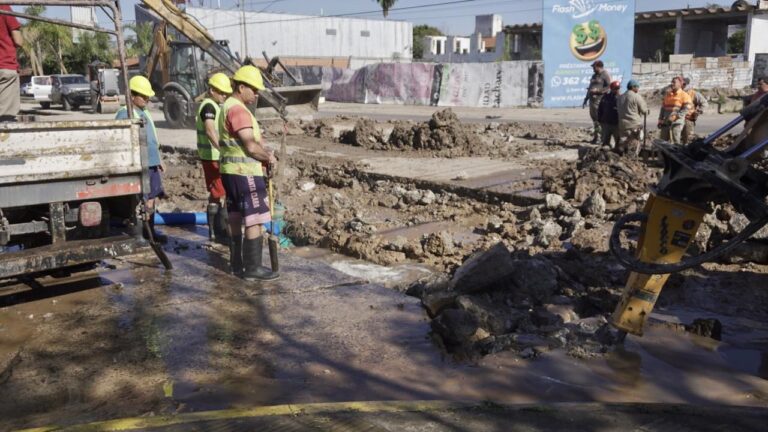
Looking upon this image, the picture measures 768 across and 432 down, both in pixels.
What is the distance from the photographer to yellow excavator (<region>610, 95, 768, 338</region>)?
12.3ft

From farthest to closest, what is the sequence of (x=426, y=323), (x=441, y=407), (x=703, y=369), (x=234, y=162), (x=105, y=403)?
1. (x=234, y=162)
2. (x=426, y=323)
3. (x=703, y=369)
4. (x=105, y=403)
5. (x=441, y=407)

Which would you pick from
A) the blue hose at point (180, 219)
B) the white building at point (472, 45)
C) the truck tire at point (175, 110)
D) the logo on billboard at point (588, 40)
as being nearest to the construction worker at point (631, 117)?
the blue hose at point (180, 219)

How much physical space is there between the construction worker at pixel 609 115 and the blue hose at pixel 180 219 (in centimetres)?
789

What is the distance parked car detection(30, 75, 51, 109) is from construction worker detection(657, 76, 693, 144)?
3038 cm

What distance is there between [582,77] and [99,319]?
84.4 feet

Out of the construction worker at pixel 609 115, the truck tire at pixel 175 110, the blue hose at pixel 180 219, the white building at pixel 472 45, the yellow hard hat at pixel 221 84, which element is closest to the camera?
the yellow hard hat at pixel 221 84

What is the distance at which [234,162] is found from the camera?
232 inches

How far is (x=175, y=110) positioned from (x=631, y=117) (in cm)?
1237

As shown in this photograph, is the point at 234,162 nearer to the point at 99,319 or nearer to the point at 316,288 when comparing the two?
the point at 316,288

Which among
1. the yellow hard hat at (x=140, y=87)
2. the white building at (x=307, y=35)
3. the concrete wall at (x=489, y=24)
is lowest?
the yellow hard hat at (x=140, y=87)

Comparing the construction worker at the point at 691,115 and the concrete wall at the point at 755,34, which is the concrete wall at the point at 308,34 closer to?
the concrete wall at the point at 755,34

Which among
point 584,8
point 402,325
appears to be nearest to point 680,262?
point 402,325

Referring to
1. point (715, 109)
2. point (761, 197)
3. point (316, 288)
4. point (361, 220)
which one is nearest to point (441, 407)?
point (761, 197)

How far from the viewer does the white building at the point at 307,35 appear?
52.7 meters
